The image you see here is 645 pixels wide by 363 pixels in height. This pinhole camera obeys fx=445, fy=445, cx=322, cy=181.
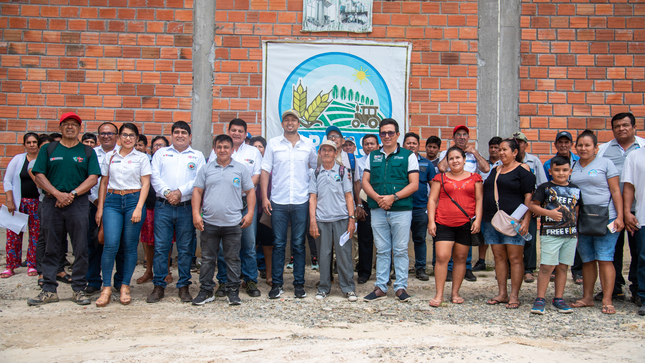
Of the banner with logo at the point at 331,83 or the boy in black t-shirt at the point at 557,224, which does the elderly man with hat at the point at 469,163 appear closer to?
the banner with logo at the point at 331,83

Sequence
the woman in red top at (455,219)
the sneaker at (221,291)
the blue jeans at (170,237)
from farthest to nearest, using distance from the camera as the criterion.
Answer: the sneaker at (221,291)
the blue jeans at (170,237)
the woman in red top at (455,219)

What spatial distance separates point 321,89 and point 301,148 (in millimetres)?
1942

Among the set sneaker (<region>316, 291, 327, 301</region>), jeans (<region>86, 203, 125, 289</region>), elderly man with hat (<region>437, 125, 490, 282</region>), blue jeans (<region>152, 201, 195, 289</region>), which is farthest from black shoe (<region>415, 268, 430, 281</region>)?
jeans (<region>86, 203, 125, 289</region>)

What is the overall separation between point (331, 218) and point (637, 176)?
320 centimetres

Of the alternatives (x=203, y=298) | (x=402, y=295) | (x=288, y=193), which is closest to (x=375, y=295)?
(x=402, y=295)

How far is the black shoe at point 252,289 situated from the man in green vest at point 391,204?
122 centimetres

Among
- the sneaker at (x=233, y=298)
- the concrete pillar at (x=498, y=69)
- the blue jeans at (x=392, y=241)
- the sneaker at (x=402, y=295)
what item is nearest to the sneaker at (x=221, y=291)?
the sneaker at (x=233, y=298)

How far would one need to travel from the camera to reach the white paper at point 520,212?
4480mm

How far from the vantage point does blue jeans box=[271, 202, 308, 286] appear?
5012 mm

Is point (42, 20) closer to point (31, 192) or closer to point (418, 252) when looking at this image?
point (31, 192)

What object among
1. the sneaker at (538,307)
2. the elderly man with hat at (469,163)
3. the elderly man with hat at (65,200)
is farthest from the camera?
the elderly man with hat at (469,163)

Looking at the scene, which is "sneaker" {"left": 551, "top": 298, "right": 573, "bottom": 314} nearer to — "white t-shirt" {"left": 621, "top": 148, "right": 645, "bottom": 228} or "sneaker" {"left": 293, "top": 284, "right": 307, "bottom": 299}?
"white t-shirt" {"left": 621, "top": 148, "right": 645, "bottom": 228}

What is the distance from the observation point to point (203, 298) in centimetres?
471

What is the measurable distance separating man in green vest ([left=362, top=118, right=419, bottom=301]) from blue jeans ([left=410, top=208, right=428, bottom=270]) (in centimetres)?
88
